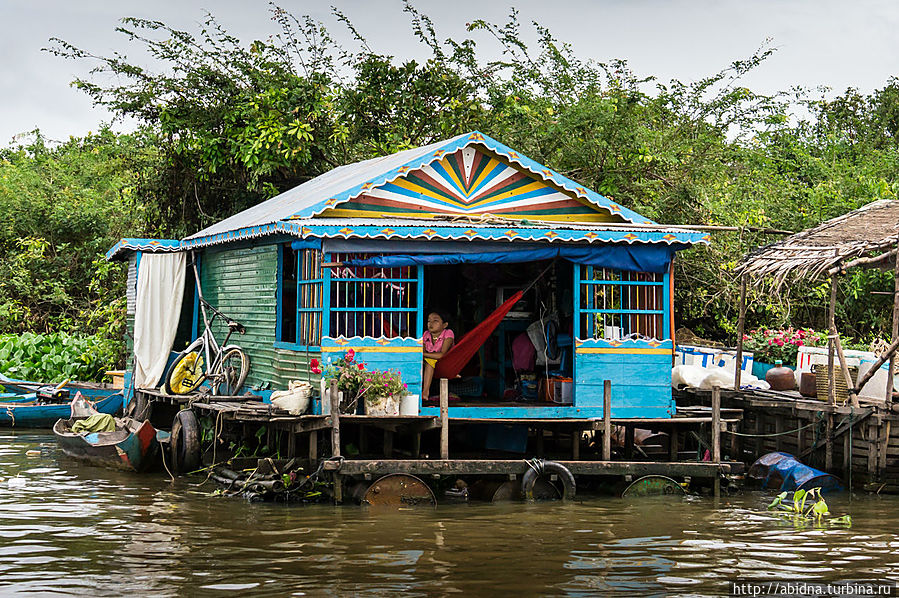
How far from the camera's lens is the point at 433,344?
13.4 m

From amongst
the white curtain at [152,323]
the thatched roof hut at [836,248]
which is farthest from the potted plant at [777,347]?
the white curtain at [152,323]

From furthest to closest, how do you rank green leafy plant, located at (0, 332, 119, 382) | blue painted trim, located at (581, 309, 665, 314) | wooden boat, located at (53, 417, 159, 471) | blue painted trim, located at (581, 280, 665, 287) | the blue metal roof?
green leafy plant, located at (0, 332, 119, 382) → wooden boat, located at (53, 417, 159, 471) → the blue metal roof → blue painted trim, located at (581, 280, 665, 287) → blue painted trim, located at (581, 309, 665, 314)

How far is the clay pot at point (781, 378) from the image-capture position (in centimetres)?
1648

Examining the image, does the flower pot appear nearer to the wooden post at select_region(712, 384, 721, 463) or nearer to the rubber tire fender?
the rubber tire fender

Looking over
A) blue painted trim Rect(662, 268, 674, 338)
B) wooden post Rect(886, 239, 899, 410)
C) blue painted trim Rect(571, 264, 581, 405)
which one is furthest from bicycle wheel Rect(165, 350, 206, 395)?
Result: wooden post Rect(886, 239, 899, 410)

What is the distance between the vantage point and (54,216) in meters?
27.7

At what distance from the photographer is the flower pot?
1213 cm

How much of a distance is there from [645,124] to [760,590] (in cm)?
1622

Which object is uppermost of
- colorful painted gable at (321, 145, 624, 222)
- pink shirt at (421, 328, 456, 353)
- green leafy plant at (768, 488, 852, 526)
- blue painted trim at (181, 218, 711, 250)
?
colorful painted gable at (321, 145, 624, 222)

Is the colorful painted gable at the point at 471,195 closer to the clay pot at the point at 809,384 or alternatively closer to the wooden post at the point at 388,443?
the wooden post at the point at 388,443

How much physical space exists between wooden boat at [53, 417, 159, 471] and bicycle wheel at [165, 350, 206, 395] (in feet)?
2.58

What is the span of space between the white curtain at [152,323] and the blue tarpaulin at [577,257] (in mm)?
5720

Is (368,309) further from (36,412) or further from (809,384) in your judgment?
(36,412)

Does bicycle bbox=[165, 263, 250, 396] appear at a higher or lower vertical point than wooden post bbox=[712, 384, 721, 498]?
higher
